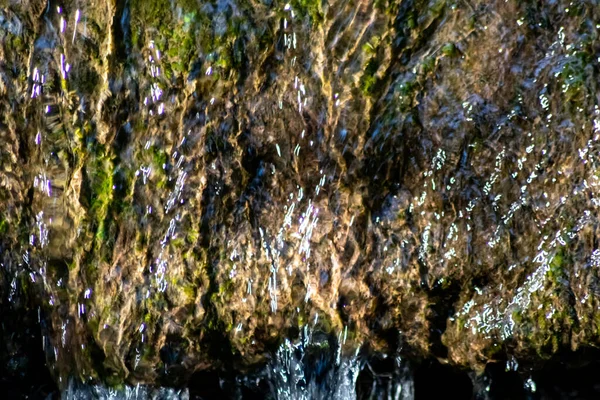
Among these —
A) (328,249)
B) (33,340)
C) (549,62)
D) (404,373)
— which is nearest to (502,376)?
(404,373)

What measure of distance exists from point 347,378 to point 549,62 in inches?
59.0

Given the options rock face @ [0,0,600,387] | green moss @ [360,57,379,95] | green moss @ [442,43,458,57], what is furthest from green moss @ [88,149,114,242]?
green moss @ [442,43,458,57]

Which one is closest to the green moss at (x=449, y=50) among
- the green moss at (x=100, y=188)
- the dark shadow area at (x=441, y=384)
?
the dark shadow area at (x=441, y=384)

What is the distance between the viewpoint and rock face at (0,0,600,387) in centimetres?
288

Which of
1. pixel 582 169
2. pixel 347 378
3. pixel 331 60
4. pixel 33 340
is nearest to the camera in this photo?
pixel 582 169

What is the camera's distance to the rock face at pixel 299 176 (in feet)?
9.44

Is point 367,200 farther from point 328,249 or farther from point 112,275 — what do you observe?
point 112,275

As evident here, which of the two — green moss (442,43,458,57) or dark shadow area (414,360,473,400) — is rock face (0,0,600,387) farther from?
dark shadow area (414,360,473,400)

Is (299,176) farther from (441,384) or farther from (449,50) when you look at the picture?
(441,384)

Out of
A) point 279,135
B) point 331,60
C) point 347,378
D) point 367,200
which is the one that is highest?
point 331,60

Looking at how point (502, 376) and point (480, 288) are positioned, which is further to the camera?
point (502, 376)

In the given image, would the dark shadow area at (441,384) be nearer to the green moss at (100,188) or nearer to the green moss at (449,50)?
the green moss at (449,50)

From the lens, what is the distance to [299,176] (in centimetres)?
317

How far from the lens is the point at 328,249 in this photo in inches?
123
